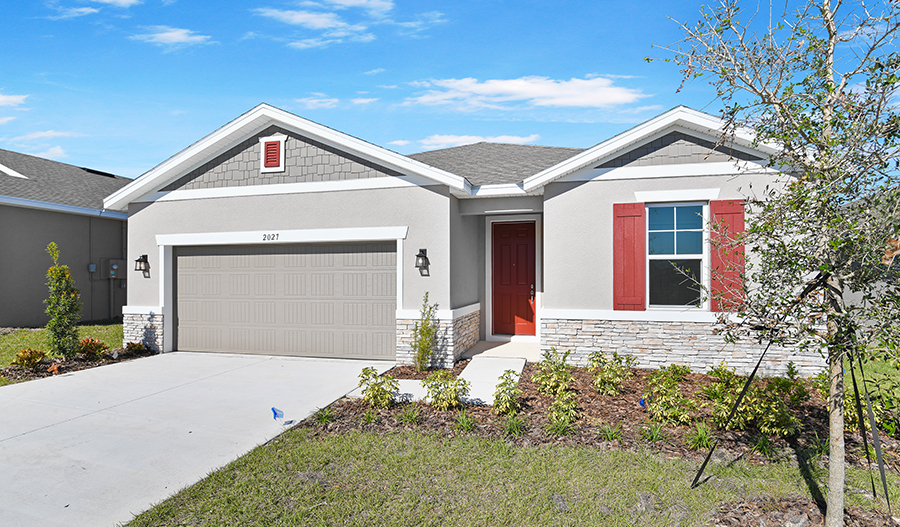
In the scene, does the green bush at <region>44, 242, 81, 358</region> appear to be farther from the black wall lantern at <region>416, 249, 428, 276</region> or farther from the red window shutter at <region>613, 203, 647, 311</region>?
the red window shutter at <region>613, 203, 647, 311</region>

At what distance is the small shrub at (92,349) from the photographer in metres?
8.72

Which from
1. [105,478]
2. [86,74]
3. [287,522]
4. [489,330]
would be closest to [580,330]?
[489,330]

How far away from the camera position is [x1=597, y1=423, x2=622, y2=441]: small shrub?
4.70 metres

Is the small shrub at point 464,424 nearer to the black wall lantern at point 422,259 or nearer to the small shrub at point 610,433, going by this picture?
the small shrub at point 610,433

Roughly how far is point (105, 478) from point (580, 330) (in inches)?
252

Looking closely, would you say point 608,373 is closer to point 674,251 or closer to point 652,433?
point 652,433

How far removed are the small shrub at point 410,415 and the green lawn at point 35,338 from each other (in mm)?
7753

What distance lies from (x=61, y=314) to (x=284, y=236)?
A: 156 inches

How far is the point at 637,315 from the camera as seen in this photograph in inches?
305

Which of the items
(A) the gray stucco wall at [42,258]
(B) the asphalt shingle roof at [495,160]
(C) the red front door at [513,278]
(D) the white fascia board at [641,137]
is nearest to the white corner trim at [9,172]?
(A) the gray stucco wall at [42,258]

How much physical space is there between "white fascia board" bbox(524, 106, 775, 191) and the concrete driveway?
168 inches

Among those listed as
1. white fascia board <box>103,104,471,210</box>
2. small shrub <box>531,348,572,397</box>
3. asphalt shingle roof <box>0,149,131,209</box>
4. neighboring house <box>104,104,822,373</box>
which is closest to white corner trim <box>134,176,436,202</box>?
neighboring house <box>104,104,822,373</box>

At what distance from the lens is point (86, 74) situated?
34.0 feet

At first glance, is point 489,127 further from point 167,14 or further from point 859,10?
point 859,10
